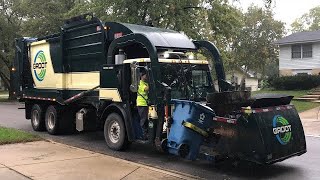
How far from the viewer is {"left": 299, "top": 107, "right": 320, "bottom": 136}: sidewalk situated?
1398 centimetres

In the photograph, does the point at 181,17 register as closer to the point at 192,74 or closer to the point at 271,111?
the point at 192,74

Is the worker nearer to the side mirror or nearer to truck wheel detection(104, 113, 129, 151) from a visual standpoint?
the side mirror

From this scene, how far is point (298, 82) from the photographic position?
28.6 metres

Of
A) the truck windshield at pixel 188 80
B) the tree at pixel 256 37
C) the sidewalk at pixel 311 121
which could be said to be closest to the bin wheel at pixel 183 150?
the truck windshield at pixel 188 80

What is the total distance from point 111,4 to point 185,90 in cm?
1422

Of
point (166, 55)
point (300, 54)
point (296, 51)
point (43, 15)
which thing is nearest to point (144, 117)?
point (166, 55)

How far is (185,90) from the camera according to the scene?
9.44 metres

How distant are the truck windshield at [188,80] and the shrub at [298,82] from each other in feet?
66.1

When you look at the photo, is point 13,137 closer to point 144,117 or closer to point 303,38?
point 144,117

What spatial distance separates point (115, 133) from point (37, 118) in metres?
4.85

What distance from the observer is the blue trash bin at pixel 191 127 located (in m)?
7.91

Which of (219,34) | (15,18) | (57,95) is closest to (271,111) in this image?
(57,95)

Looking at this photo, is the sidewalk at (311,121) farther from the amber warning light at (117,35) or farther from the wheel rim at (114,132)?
the amber warning light at (117,35)

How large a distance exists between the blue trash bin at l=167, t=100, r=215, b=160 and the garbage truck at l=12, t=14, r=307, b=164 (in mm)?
19
